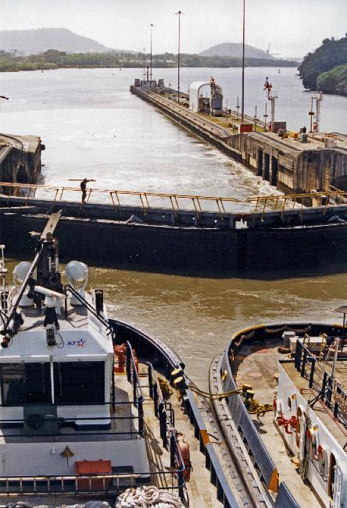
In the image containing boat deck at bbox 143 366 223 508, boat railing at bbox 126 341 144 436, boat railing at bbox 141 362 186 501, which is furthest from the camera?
boat deck at bbox 143 366 223 508

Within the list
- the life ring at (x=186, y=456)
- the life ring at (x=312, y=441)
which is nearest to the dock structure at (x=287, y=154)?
the life ring at (x=312, y=441)

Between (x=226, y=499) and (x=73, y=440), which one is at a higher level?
(x=73, y=440)

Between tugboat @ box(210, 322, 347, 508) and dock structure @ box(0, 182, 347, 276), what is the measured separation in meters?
14.4

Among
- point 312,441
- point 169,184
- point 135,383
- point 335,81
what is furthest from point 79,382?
point 335,81

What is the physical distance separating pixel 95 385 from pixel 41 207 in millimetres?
23871

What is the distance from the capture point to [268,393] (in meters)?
14.7

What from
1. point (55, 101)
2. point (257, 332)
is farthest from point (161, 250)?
point (55, 101)

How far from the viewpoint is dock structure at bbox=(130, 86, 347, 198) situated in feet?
142

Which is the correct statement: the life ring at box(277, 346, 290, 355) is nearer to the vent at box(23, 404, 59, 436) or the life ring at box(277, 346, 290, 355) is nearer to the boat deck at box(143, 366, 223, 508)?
the boat deck at box(143, 366, 223, 508)

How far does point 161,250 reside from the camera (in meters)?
30.7

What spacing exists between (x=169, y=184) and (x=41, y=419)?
4207cm

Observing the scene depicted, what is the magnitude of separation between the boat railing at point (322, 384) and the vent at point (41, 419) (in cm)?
411

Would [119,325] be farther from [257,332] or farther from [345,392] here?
[345,392]

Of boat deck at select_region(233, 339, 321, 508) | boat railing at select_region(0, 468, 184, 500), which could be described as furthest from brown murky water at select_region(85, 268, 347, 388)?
boat railing at select_region(0, 468, 184, 500)
